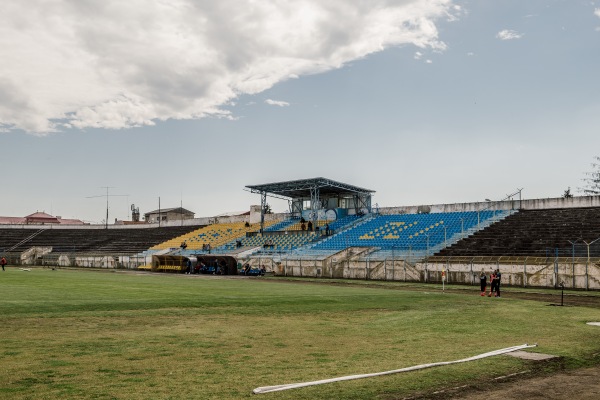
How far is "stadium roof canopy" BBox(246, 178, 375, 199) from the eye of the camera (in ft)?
226

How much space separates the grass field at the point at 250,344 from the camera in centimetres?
888

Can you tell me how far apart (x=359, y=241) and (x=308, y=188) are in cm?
1388

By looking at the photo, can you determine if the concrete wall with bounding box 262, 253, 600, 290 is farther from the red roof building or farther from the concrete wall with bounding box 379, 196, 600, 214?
the red roof building

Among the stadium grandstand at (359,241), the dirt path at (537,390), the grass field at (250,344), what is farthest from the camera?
the stadium grandstand at (359,241)

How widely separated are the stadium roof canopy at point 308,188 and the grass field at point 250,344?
148 ft

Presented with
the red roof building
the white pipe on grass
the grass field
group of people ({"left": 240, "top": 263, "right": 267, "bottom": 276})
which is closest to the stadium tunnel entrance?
group of people ({"left": 240, "top": 263, "right": 267, "bottom": 276})

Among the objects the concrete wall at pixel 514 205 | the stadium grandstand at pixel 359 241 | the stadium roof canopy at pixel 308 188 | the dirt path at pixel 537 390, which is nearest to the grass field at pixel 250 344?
the dirt path at pixel 537 390

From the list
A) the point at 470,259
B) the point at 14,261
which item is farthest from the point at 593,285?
the point at 14,261

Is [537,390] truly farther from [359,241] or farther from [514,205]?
[514,205]

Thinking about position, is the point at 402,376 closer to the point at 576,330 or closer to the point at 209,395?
the point at 209,395

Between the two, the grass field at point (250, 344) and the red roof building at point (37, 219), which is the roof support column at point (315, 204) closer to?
the grass field at point (250, 344)

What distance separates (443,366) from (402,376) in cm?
132

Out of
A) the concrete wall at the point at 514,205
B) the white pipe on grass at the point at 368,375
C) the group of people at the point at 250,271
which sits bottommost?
the group of people at the point at 250,271

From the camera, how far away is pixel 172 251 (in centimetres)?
7488
